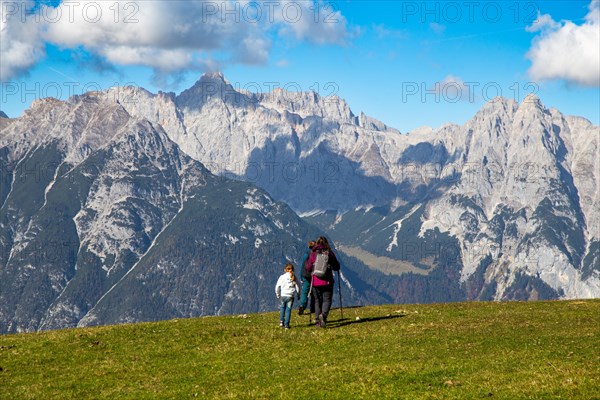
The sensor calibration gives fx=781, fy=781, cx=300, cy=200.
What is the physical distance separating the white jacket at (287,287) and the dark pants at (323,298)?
58.8 inches

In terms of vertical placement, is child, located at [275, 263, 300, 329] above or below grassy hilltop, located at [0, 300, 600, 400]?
above

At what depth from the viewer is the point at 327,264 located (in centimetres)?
4819

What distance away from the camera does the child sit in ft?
164

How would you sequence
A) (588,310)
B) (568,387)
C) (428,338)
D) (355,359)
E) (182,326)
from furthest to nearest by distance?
(588,310) < (182,326) < (428,338) < (355,359) < (568,387)

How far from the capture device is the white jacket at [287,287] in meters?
50.1

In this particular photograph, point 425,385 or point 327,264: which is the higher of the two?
point 327,264

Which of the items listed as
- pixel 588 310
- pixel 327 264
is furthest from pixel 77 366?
pixel 588 310

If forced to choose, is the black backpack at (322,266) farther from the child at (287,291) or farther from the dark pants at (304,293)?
the dark pants at (304,293)

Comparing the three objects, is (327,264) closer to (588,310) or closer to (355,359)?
(355,359)

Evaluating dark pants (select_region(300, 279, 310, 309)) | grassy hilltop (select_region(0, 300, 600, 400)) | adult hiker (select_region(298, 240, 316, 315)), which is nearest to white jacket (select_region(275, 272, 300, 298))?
adult hiker (select_region(298, 240, 316, 315))

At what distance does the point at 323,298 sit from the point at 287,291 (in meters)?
2.40

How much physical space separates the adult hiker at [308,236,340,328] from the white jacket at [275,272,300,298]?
1.35m

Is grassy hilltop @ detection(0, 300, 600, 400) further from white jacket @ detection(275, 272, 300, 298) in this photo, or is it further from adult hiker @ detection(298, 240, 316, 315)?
white jacket @ detection(275, 272, 300, 298)

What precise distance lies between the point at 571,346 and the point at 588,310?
54.0 ft
